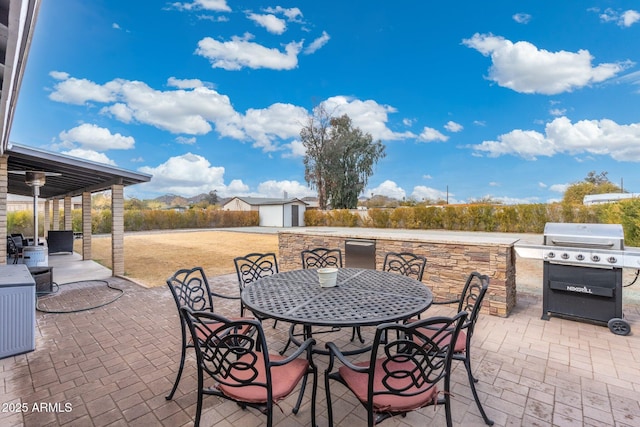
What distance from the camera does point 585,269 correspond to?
3412 millimetres

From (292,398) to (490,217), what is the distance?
1609cm

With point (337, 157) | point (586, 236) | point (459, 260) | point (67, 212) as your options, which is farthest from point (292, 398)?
point (337, 157)

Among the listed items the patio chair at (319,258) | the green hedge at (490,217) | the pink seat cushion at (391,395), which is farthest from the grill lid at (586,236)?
the green hedge at (490,217)

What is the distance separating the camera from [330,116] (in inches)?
1017

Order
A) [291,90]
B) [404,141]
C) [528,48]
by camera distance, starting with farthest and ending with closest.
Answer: [404,141]
[291,90]
[528,48]

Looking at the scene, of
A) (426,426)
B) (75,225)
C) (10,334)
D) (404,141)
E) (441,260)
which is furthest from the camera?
(404,141)

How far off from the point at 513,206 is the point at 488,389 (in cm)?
1524

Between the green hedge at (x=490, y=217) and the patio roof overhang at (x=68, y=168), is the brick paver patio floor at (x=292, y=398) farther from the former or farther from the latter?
the green hedge at (x=490, y=217)

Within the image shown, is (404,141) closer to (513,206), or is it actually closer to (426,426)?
(513,206)

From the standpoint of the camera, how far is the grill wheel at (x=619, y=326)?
3.19 metres

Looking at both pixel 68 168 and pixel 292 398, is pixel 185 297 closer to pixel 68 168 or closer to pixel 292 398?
pixel 292 398

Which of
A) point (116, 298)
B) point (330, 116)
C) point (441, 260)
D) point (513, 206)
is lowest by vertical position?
point (116, 298)

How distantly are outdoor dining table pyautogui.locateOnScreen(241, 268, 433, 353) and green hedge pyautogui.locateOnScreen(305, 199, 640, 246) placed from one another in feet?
31.0

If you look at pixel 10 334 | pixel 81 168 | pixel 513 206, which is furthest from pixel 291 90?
pixel 10 334
